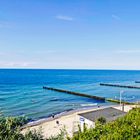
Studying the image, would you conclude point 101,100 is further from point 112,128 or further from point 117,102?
point 112,128

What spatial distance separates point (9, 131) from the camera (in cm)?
1199

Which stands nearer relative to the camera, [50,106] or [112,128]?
[112,128]

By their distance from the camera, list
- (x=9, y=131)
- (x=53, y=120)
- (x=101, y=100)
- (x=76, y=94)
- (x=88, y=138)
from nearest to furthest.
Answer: (x=9, y=131) → (x=88, y=138) → (x=53, y=120) → (x=101, y=100) → (x=76, y=94)

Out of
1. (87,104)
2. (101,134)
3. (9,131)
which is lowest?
(87,104)

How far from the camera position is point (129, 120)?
17.9 metres

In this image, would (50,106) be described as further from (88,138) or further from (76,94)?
(88,138)

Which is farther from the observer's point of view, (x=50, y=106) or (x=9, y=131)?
(x=50, y=106)

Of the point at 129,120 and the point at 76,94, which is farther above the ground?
the point at 129,120

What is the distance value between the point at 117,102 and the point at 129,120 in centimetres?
5085

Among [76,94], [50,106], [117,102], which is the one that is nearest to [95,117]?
[50,106]

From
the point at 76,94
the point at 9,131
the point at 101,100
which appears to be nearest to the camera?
the point at 9,131

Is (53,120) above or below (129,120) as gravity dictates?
below

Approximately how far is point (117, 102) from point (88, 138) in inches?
2175

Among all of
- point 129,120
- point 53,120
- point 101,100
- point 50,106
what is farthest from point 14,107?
point 129,120
